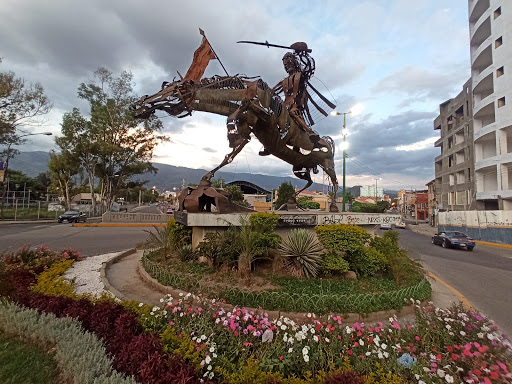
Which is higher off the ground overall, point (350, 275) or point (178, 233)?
point (178, 233)

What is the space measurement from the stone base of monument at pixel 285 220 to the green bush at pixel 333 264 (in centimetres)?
122

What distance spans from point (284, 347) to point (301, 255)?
9.02ft

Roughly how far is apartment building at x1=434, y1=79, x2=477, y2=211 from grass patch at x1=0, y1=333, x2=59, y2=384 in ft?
119

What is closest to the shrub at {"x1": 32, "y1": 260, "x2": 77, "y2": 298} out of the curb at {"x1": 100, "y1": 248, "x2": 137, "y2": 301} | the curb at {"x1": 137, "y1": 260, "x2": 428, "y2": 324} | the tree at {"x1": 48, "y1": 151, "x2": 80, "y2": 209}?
the curb at {"x1": 100, "y1": 248, "x2": 137, "y2": 301}

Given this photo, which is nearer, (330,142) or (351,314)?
(351,314)

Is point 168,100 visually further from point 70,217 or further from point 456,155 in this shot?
point 456,155

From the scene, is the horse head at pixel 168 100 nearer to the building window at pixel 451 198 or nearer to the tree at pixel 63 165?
the tree at pixel 63 165

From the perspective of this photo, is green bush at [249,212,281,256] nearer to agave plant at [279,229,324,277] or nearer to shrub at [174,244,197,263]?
agave plant at [279,229,324,277]

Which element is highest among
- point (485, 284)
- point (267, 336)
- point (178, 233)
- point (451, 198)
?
point (451, 198)

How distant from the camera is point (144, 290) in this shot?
529 cm

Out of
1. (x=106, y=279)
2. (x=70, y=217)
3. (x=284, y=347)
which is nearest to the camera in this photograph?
(x=284, y=347)

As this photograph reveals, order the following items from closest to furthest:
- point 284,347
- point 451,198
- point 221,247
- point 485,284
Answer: point 284,347 < point 221,247 < point 485,284 < point 451,198

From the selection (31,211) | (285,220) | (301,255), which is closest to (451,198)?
(285,220)

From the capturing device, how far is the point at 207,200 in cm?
680
